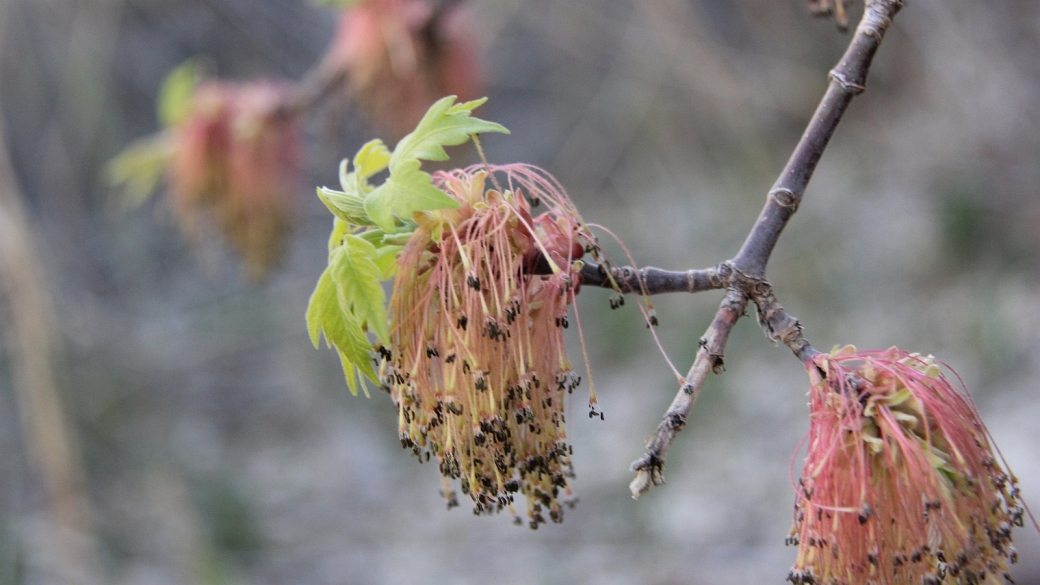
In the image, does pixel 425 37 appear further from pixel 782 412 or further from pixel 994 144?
pixel 994 144

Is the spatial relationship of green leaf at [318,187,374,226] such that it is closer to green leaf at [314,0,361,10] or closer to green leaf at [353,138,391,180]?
green leaf at [353,138,391,180]

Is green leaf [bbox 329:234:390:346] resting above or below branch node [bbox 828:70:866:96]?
below

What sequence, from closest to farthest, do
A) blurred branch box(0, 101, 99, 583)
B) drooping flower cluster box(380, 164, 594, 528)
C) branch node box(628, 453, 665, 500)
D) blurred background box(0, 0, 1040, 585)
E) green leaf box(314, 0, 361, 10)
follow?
branch node box(628, 453, 665, 500) < drooping flower cluster box(380, 164, 594, 528) < green leaf box(314, 0, 361, 10) < blurred branch box(0, 101, 99, 583) < blurred background box(0, 0, 1040, 585)

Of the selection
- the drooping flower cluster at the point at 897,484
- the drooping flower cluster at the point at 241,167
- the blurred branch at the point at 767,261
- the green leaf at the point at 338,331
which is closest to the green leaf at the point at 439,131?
the green leaf at the point at 338,331

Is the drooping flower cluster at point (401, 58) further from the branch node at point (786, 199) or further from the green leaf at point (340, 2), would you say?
the branch node at point (786, 199)

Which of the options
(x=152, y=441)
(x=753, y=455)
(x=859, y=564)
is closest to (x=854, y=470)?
(x=859, y=564)

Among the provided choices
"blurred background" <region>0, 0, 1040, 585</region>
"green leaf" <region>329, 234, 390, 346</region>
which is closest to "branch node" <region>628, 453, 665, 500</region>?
"green leaf" <region>329, 234, 390, 346</region>
